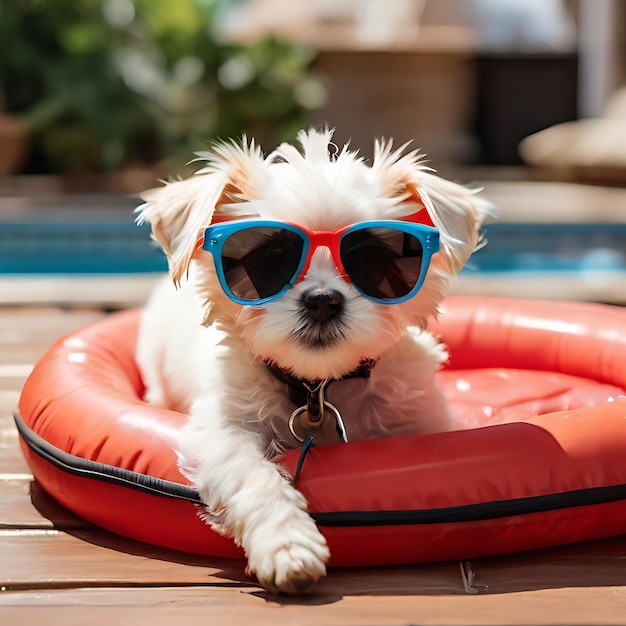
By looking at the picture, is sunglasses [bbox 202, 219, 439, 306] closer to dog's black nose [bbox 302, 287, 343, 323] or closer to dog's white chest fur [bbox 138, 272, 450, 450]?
dog's black nose [bbox 302, 287, 343, 323]

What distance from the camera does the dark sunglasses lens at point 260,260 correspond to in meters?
2.49

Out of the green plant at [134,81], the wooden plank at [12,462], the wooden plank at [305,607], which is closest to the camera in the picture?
the wooden plank at [305,607]

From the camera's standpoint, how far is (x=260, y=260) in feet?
8.27

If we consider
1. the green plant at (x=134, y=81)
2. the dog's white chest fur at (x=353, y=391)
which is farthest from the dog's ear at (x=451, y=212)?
the green plant at (x=134, y=81)

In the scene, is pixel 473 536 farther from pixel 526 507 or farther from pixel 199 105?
pixel 199 105

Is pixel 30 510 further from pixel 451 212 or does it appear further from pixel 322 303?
pixel 451 212

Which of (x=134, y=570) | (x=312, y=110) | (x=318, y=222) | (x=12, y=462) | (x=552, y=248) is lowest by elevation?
(x=552, y=248)

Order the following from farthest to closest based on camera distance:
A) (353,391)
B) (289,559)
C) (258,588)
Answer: (353,391), (258,588), (289,559)

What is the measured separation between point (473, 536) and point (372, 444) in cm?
36

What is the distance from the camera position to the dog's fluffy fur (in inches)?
91.2

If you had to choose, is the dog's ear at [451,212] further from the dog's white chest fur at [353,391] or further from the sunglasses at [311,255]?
the dog's white chest fur at [353,391]

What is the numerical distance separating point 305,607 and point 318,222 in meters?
1.02

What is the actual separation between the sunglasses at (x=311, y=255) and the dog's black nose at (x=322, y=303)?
0.09 metres

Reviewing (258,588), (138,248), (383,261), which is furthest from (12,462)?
(138,248)
